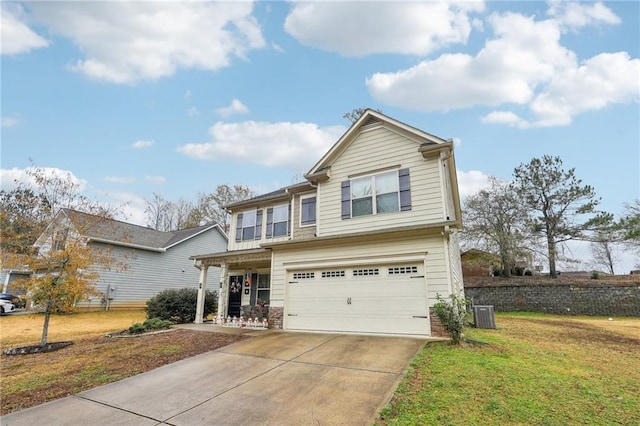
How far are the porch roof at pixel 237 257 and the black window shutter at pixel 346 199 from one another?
3.50 meters

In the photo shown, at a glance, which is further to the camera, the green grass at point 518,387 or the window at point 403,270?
the window at point 403,270

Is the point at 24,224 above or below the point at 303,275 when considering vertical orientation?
above

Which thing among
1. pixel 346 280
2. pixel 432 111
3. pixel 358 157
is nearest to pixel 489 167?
pixel 432 111

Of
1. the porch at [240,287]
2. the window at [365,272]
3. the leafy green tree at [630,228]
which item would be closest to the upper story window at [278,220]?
the porch at [240,287]

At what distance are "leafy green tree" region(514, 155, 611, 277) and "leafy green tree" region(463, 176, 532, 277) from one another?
78cm

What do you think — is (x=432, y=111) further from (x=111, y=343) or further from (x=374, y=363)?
(x=111, y=343)

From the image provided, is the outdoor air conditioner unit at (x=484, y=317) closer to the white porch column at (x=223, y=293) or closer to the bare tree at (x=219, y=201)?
the white porch column at (x=223, y=293)

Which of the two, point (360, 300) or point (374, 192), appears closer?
point (360, 300)

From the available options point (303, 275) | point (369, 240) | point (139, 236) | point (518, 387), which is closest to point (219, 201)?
point (139, 236)

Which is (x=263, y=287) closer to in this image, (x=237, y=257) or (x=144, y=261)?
(x=237, y=257)

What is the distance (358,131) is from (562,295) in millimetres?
18143

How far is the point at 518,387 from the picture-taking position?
15.1 feet

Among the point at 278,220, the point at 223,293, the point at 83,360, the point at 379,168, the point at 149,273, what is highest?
the point at 379,168

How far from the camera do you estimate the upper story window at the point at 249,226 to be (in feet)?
49.1
